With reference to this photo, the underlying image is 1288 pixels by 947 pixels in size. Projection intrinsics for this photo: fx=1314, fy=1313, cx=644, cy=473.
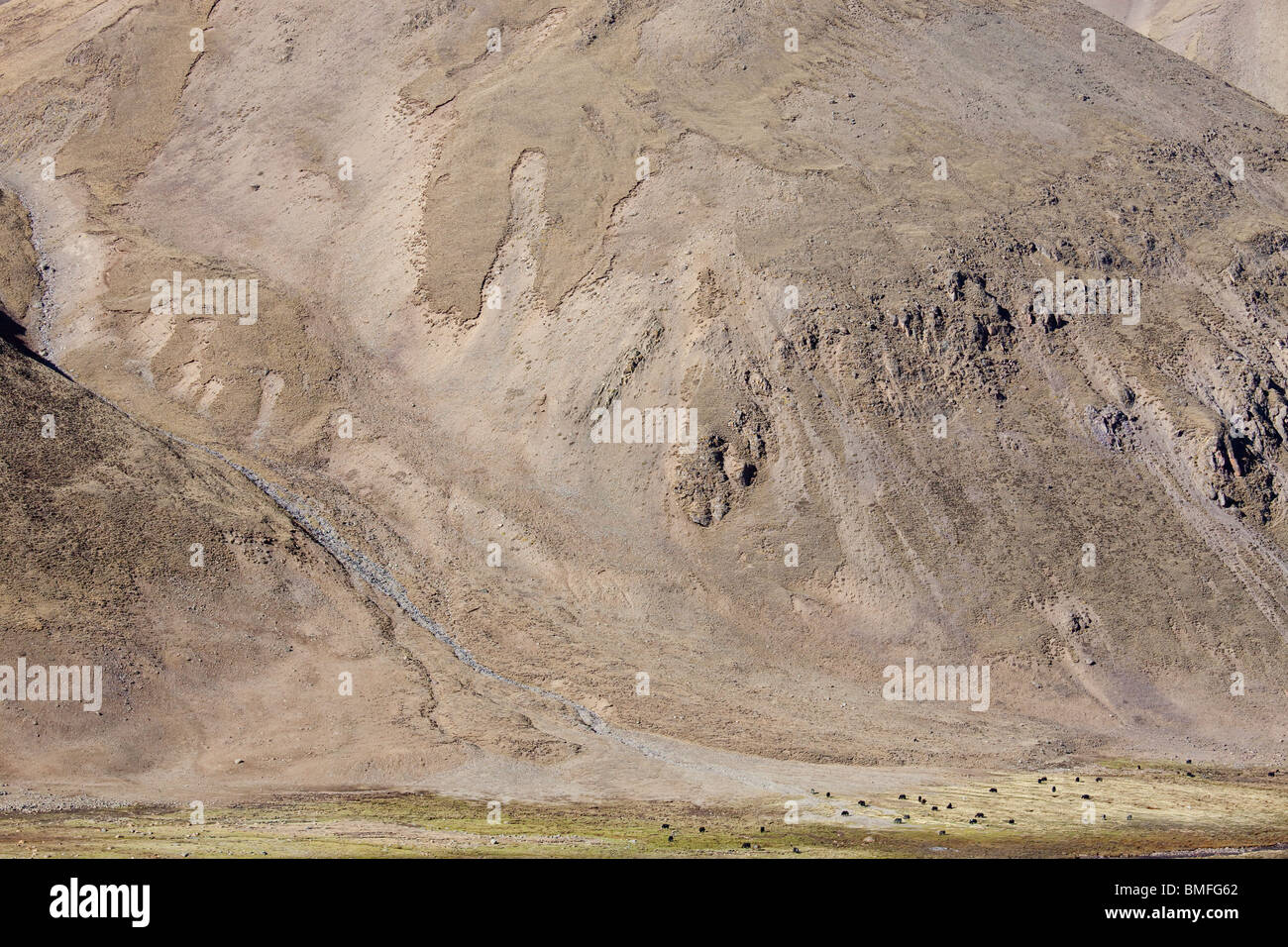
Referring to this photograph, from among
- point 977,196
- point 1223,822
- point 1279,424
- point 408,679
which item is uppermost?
point 977,196

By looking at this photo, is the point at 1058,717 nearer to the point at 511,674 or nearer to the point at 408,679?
the point at 511,674

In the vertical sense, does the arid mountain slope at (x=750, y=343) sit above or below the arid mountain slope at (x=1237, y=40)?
below

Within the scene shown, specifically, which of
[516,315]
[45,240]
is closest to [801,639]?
[516,315]

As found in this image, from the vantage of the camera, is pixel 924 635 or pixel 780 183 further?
pixel 780 183

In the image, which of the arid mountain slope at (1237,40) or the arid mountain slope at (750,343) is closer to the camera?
the arid mountain slope at (750,343)
